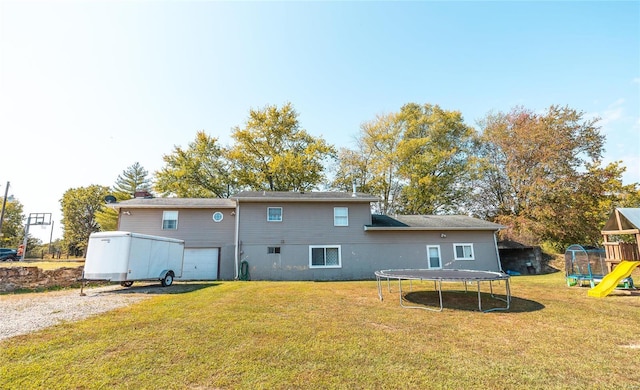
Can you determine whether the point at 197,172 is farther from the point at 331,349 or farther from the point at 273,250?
the point at 331,349

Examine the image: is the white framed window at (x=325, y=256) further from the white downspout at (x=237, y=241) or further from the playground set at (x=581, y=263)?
the playground set at (x=581, y=263)

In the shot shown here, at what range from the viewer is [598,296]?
8.81 meters

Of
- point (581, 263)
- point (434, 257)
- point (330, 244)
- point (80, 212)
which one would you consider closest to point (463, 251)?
point (434, 257)

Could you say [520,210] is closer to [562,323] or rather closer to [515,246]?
[515,246]

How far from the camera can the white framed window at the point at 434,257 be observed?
1631cm

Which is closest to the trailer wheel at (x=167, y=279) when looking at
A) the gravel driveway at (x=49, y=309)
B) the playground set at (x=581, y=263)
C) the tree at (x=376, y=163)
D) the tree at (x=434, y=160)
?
the gravel driveway at (x=49, y=309)

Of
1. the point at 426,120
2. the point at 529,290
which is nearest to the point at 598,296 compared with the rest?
the point at 529,290

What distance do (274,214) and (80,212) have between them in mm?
39441

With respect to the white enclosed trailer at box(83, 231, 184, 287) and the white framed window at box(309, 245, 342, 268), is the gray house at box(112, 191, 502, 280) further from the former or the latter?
the white enclosed trailer at box(83, 231, 184, 287)

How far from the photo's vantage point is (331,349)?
4.27 metres

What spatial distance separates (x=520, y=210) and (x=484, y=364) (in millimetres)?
23627

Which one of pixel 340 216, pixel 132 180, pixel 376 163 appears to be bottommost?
pixel 340 216

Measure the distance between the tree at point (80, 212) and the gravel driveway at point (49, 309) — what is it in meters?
37.9

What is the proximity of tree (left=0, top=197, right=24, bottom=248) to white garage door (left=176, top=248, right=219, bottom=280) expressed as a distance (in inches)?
1704
